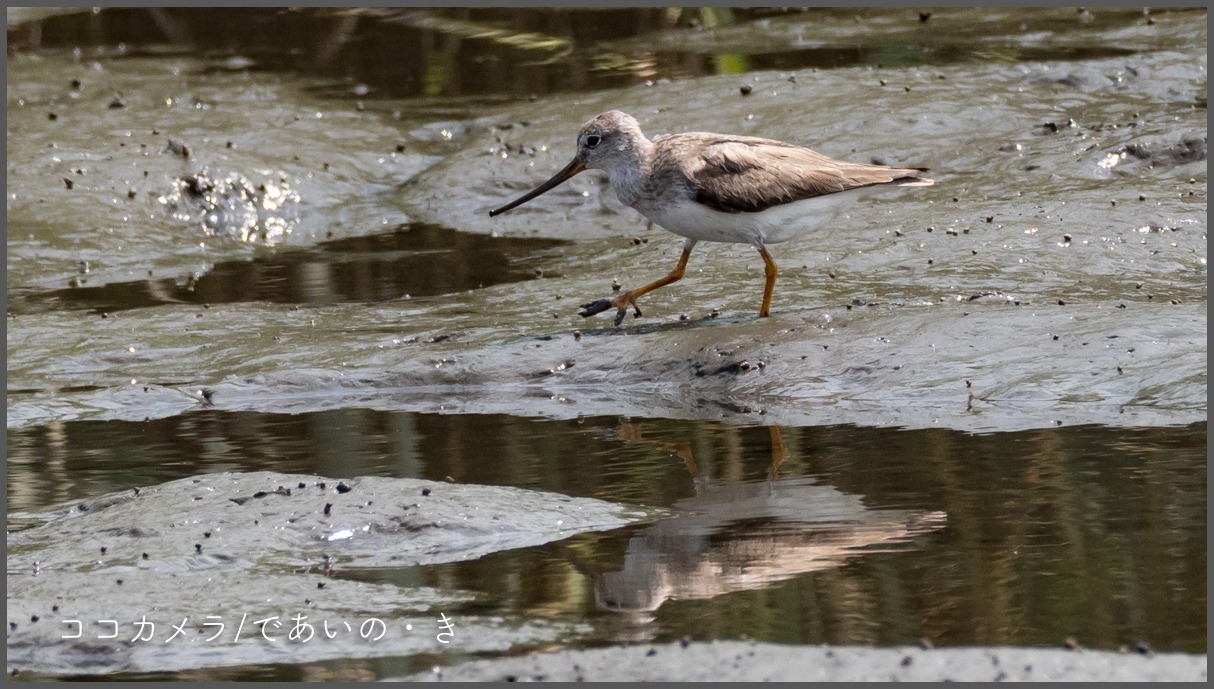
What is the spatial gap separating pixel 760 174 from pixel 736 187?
0.20 m

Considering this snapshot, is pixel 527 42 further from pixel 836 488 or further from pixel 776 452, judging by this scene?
pixel 836 488

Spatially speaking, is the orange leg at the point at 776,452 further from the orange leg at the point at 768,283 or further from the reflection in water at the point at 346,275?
the reflection in water at the point at 346,275

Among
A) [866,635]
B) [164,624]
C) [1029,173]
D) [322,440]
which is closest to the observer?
[866,635]

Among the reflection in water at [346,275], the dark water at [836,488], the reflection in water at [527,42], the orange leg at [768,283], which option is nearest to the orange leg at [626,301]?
the orange leg at [768,283]

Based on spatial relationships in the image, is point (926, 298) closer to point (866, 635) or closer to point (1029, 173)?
point (1029, 173)

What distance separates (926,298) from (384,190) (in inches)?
246

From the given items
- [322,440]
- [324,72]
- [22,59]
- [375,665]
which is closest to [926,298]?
[322,440]

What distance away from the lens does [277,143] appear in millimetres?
13914

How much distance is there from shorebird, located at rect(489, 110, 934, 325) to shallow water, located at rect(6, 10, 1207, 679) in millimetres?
470

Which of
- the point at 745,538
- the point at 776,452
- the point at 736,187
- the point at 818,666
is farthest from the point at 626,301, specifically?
the point at 818,666

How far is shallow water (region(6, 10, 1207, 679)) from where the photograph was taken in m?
5.43

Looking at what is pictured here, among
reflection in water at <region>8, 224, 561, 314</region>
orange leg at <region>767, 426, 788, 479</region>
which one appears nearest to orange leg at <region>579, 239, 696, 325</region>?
orange leg at <region>767, 426, 788, 479</region>

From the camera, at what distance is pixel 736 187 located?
8.63 m

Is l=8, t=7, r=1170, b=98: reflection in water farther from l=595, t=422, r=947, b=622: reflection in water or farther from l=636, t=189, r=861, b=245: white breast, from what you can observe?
l=595, t=422, r=947, b=622: reflection in water
